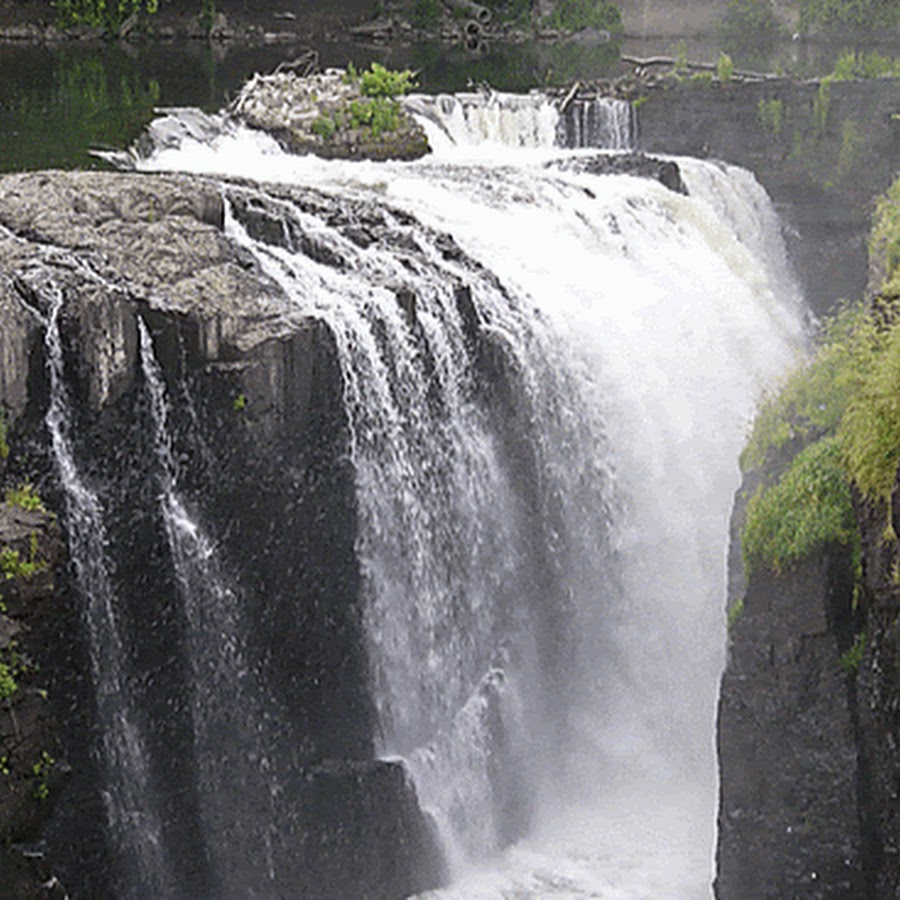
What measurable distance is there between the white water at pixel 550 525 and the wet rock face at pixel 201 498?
0.35 m

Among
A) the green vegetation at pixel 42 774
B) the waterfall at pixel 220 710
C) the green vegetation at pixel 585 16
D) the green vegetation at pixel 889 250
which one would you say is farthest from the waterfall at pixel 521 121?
the green vegetation at pixel 585 16

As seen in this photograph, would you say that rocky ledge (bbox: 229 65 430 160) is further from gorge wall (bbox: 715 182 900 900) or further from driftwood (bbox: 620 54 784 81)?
gorge wall (bbox: 715 182 900 900)

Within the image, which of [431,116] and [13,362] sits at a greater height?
[431,116]

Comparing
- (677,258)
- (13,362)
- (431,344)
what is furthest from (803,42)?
(13,362)

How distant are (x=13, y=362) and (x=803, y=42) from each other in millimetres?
34482

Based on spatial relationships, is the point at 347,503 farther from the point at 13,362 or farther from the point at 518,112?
the point at 518,112

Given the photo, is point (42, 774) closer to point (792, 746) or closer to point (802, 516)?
point (792, 746)

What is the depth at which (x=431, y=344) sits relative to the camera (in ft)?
40.3

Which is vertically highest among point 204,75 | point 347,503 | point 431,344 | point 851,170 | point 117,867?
point 204,75

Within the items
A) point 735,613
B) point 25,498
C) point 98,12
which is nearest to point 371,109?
point 25,498

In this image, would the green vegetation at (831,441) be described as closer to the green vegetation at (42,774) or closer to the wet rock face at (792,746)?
the wet rock face at (792,746)

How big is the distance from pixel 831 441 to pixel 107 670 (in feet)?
18.0

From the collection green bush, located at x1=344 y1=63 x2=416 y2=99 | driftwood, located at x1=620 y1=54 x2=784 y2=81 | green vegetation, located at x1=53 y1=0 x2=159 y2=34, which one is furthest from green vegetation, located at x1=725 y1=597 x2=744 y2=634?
green vegetation, located at x1=53 y1=0 x2=159 y2=34

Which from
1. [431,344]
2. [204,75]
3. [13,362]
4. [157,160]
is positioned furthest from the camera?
[204,75]
